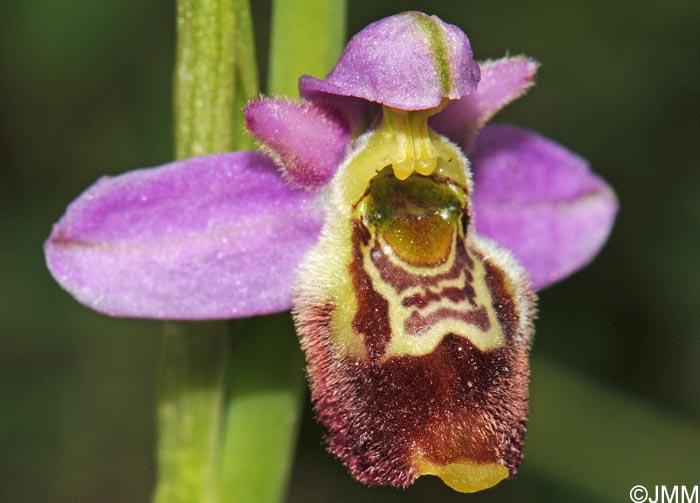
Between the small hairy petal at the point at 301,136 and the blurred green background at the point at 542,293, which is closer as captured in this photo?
the small hairy petal at the point at 301,136

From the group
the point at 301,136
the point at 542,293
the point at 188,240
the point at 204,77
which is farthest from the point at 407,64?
the point at 542,293

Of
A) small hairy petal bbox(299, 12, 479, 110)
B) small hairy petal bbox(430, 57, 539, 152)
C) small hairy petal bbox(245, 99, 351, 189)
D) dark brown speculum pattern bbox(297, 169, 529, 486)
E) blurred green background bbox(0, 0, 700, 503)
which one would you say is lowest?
blurred green background bbox(0, 0, 700, 503)

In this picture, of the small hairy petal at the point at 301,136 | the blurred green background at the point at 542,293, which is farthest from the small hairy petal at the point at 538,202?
the blurred green background at the point at 542,293

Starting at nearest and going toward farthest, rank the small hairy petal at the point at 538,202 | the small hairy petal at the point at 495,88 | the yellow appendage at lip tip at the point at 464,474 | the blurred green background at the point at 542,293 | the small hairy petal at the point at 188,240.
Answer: the yellow appendage at lip tip at the point at 464,474, the small hairy petal at the point at 188,240, the small hairy petal at the point at 495,88, the small hairy petal at the point at 538,202, the blurred green background at the point at 542,293

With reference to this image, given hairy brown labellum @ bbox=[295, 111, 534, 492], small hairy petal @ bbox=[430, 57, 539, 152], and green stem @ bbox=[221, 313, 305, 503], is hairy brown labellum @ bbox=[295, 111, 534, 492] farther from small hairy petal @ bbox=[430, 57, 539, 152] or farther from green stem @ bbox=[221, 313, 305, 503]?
green stem @ bbox=[221, 313, 305, 503]

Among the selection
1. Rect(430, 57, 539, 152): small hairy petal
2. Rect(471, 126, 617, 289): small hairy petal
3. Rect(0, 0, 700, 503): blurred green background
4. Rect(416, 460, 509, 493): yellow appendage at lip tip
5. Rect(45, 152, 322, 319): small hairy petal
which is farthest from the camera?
Rect(0, 0, 700, 503): blurred green background

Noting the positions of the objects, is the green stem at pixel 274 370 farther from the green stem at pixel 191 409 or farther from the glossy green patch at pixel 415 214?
the glossy green patch at pixel 415 214

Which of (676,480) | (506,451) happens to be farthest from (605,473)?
(506,451)

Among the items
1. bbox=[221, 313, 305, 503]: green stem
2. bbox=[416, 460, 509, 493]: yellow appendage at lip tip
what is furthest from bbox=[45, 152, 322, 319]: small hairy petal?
bbox=[416, 460, 509, 493]: yellow appendage at lip tip
